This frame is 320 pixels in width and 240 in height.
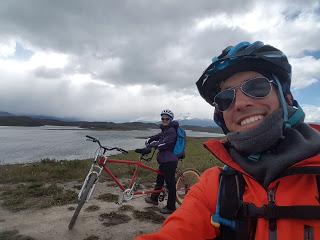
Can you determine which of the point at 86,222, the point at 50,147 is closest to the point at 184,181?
the point at 86,222

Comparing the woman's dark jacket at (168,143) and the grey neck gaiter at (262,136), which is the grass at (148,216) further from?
the grey neck gaiter at (262,136)

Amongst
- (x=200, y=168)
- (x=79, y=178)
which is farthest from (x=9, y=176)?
(x=200, y=168)

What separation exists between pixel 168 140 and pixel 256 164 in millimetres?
7023

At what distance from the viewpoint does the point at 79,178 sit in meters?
13.2

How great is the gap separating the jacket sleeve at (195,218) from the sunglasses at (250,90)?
57 centimetres

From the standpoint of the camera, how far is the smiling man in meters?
1.69

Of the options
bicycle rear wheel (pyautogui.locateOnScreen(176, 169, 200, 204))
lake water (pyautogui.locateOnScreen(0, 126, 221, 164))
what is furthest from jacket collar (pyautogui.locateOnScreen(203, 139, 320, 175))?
lake water (pyautogui.locateOnScreen(0, 126, 221, 164))

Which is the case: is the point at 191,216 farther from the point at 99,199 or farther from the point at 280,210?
the point at 99,199

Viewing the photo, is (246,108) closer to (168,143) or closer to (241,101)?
(241,101)

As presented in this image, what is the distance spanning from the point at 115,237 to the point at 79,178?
21.6ft

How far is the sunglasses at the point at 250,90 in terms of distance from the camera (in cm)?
220

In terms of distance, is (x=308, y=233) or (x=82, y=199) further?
(x=82, y=199)

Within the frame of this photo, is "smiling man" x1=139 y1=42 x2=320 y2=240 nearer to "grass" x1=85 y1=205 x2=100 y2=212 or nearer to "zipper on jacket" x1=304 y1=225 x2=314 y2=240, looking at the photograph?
"zipper on jacket" x1=304 y1=225 x2=314 y2=240

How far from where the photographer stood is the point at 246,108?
7.33ft
